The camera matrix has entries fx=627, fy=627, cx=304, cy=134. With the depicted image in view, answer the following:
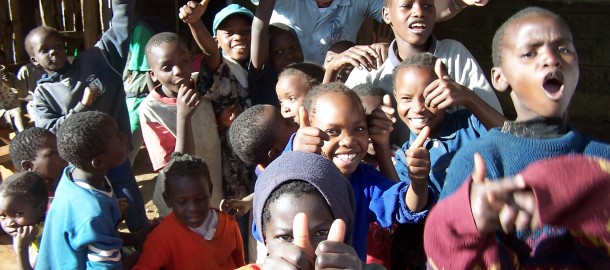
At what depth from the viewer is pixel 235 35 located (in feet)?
10.5

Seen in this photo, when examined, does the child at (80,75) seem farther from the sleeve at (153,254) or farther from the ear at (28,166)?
the sleeve at (153,254)

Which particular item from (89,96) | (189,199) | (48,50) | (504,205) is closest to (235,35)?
(89,96)

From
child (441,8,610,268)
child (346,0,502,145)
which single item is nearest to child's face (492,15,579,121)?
child (441,8,610,268)

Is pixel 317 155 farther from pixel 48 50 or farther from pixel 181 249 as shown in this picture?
pixel 48 50

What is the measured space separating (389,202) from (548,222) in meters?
0.82

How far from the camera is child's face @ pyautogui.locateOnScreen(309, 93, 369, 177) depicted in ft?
6.50

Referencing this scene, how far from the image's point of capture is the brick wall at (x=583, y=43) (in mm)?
5922

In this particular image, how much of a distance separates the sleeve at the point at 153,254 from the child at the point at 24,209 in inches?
21.2

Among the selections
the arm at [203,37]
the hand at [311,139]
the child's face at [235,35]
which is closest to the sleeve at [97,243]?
the hand at [311,139]

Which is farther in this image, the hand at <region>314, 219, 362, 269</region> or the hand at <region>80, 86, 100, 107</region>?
the hand at <region>80, 86, 100, 107</region>

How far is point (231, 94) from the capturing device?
3.03 metres

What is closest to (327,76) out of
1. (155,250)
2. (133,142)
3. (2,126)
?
(155,250)

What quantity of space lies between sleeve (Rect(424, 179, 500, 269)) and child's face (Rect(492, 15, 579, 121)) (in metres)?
0.40

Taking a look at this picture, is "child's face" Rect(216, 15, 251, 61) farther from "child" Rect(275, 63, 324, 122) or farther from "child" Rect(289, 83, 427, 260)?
"child" Rect(289, 83, 427, 260)
